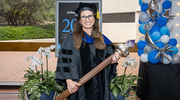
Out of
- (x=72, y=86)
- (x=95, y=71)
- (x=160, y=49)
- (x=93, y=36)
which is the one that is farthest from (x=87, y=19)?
(x=160, y=49)

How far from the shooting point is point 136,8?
1063cm

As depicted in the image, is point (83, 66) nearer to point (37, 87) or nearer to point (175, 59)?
point (37, 87)

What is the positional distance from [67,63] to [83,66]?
0.53ft

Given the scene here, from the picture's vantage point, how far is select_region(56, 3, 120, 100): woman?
1903 millimetres

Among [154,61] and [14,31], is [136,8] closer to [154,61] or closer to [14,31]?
[14,31]

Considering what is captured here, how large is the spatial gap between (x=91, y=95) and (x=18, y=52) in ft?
25.3

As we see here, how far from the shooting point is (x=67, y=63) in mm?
1949

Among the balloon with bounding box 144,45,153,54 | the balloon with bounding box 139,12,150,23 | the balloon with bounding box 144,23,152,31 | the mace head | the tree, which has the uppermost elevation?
the tree

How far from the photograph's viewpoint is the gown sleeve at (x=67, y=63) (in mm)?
1918

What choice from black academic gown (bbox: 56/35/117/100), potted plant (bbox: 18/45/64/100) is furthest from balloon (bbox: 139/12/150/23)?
potted plant (bbox: 18/45/64/100)

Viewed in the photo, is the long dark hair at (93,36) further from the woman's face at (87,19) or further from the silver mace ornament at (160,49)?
the silver mace ornament at (160,49)

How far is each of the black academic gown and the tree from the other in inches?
338

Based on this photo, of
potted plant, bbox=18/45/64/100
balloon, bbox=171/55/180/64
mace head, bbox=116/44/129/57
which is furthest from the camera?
balloon, bbox=171/55/180/64

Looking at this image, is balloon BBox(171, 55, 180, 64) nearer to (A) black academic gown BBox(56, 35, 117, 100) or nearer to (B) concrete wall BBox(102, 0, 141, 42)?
(A) black academic gown BBox(56, 35, 117, 100)
